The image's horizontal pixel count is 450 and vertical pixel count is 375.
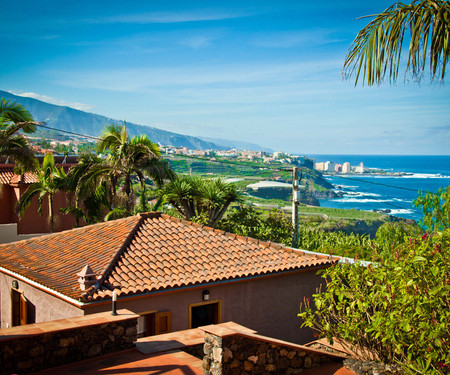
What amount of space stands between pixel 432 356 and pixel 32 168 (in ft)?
47.6

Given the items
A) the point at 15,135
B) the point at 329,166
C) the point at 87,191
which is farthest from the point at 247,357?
the point at 329,166

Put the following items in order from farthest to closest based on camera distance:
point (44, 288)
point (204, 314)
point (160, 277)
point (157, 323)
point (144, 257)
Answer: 1. point (144, 257)
2. point (204, 314)
3. point (160, 277)
4. point (157, 323)
5. point (44, 288)

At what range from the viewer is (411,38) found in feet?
18.3

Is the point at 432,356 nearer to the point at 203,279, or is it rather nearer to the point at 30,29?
the point at 203,279

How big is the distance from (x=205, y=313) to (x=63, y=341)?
16.5ft

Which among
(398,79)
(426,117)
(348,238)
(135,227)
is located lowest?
(348,238)

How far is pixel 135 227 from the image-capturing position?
43.4 feet

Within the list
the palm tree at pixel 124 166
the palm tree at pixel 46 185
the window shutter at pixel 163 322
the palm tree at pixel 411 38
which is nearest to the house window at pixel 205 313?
the window shutter at pixel 163 322

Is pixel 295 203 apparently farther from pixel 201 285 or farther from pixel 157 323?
pixel 157 323

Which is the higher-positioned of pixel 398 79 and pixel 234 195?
pixel 398 79

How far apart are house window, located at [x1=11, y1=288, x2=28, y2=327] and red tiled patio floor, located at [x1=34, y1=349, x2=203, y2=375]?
4.85 meters

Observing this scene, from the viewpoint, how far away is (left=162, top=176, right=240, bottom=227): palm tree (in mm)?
20219

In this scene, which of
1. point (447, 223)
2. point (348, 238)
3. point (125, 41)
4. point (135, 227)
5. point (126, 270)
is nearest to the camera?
point (447, 223)

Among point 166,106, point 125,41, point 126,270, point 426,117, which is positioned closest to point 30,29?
point 166,106
